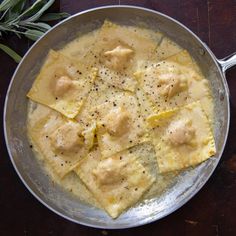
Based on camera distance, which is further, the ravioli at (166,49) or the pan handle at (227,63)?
the ravioli at (166,49)

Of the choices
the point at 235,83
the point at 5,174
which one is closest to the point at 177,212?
the point at 235,83

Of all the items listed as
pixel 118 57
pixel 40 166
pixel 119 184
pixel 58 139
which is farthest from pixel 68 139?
pixel 118 57

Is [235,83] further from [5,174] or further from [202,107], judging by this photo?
[5,174]

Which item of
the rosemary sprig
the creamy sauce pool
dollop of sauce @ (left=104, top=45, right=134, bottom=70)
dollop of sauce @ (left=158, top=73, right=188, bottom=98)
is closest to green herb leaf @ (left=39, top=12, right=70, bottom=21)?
the rosemary sprig

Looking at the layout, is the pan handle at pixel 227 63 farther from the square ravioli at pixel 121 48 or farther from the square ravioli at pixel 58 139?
the square ravioli at pixel 58 139

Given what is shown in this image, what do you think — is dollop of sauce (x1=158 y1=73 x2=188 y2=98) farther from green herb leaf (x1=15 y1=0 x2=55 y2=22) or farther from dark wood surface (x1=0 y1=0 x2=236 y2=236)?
green herb leaf (x1=15 y1=0 x2=55 y2=22)

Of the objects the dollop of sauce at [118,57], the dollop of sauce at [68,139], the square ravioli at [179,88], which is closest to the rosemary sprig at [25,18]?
the dollop of sauce at [118,57]
